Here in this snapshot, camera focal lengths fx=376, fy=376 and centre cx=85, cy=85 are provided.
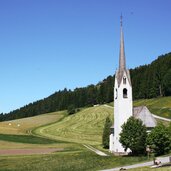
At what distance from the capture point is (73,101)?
7234 inches

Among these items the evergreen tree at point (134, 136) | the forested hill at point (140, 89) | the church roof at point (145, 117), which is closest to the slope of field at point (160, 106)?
the forested hill at point (140, 89)

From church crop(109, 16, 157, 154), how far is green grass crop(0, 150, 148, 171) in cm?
1149

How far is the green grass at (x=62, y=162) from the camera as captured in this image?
45500 millimetres

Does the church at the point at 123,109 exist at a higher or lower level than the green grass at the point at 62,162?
higher

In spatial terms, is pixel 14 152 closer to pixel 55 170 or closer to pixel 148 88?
pixel 55 170

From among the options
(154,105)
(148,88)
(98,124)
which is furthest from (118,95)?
(148,88)

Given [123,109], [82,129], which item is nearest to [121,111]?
[123,109]

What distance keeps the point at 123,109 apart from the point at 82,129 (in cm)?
3753

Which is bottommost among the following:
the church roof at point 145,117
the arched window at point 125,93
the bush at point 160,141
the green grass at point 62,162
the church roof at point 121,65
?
the green grass at point 62,162

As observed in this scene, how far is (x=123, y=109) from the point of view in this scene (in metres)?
64.7

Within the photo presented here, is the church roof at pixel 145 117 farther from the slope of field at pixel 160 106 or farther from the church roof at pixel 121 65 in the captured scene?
the slope of field at pixel 160 106

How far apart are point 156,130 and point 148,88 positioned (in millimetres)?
95366

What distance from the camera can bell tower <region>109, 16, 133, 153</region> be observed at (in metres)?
64.2

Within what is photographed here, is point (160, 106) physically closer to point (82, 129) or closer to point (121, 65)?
point (82, 129)
